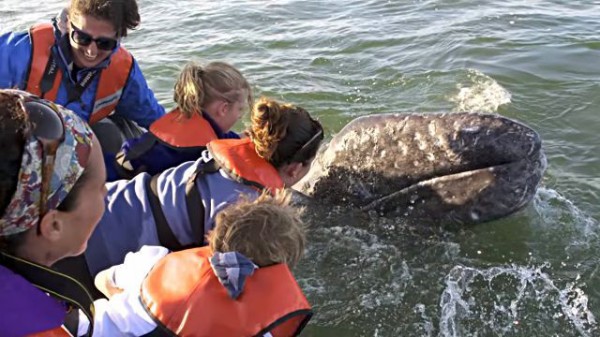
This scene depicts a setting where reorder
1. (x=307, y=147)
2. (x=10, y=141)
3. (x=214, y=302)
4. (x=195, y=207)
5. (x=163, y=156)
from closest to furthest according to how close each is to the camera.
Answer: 1. (x=10, y=141)
2. (x=214, y=302)
3. (x=195, y=207)
4. (x=307, y=147)
5. (x=163, y=156)

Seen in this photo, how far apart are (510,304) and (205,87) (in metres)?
2.66

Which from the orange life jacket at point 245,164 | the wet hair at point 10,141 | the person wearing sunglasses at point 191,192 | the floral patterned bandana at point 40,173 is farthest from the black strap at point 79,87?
the wet hair at point 10,141

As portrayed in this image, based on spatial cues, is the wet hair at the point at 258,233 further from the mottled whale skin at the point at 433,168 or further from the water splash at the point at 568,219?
the water splash at the point at 568,219

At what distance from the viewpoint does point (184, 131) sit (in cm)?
460


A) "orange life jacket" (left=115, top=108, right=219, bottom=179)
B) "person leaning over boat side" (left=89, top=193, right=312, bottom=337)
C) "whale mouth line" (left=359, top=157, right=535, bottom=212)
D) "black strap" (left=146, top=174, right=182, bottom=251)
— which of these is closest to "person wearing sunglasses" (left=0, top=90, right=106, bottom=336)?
"person leaning over boat side" (left=89, top=193, right=312, bottom=337)

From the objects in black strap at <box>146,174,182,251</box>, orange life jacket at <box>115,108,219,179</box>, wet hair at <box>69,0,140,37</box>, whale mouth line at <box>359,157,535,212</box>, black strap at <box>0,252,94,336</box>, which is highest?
wet hair at <box>69,0,140,37</box>

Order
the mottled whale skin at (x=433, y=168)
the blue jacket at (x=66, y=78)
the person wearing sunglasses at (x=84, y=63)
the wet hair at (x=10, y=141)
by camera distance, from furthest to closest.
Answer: the blue jacket at (x=66, y=78) → the person wearing sunglasses at (x=84, y=63) → the mottled whale skin at (x=433, y=168) → the wet hair at (x=10, y=141)

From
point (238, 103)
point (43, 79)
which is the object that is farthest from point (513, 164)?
point (43, 79)

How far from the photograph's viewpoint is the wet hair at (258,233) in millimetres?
3150

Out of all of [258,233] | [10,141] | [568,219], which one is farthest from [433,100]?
[10,141]

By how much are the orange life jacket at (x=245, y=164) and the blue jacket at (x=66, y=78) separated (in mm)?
1942

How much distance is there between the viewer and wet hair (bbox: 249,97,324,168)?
4078 millimetres

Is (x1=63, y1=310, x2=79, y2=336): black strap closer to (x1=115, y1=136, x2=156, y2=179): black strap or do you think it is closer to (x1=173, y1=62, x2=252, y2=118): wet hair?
(x1=115, y1=136, x2=156, y2=179): black strap

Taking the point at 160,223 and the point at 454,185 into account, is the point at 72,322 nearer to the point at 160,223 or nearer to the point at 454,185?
the point at 160,223
